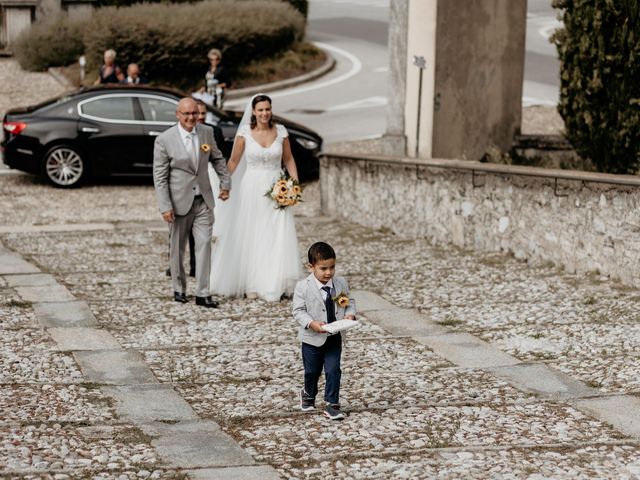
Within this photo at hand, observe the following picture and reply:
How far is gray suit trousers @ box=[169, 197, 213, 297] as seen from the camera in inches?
447

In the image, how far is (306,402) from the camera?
8000mm

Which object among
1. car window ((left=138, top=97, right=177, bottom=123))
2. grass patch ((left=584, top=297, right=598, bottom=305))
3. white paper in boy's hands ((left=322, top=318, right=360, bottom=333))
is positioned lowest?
grass patch ((left=584, top=297, right=598, bottom=305))

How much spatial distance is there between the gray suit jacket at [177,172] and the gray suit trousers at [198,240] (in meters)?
0.10

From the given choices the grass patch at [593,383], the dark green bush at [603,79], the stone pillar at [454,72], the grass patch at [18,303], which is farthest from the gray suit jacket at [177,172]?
the stone pillar at [454,72]

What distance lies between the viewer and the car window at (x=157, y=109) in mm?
19703

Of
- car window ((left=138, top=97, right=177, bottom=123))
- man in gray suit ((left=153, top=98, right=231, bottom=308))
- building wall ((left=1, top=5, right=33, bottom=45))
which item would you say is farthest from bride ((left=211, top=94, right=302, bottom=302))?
building wall ((left=1, top=5, right=33, bottom=45))

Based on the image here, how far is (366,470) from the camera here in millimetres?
6902

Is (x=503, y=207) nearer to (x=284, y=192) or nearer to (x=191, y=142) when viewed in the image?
(x=284, y=192)

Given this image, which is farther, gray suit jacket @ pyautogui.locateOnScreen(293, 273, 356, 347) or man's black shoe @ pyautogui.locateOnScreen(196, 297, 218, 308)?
man's black shoe @ pyautogui.locateOnScreen(196, 297, 218, 308)

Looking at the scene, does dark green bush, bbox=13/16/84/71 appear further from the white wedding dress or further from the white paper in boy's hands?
the white paper in boy's hands

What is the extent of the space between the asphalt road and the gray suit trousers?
37.4 ft

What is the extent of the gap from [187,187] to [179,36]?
18.4m

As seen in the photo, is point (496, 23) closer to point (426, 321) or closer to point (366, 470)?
point (426, 321)

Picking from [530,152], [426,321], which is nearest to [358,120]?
[530,152]
